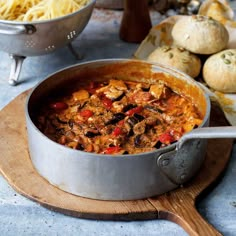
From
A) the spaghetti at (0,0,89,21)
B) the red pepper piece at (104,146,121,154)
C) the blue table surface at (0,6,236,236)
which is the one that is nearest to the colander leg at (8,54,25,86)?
the spaghetti at (0,0,89,21)

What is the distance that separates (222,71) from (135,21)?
0.50m

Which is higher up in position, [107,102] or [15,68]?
[107,102]

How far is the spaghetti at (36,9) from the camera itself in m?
1.84

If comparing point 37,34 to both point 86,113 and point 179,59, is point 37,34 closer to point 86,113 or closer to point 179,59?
point 86,113

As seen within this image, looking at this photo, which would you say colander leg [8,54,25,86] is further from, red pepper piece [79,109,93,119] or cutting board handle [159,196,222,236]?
cutting board handle [159,196,222,236]

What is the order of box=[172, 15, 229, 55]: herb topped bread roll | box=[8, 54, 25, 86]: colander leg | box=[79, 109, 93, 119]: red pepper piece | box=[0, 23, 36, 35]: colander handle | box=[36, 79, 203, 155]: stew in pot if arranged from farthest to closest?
1. box=[8, 54, 25, 86]: colander leg
2. box=[172, 15, 229, 55]: herb topped bread roll
3. box=[0, 23, 36, 35]: colander handle
4. box=[79, 109, 93, 119]: red pepper piece
5. box=[36, 79, 203, 155]: stew in pot

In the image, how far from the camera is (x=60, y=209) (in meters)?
1.31

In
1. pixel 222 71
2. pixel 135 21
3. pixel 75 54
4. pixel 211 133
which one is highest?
pixel 211 133

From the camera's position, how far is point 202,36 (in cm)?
176

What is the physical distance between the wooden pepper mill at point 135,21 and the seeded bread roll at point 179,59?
0.29 metres

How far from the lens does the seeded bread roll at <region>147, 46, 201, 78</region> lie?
1.75 m

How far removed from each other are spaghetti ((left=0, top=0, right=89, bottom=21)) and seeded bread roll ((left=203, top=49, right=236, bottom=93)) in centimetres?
49

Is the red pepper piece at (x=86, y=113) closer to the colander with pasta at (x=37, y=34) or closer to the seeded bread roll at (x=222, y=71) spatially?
the colander with pasta at (x=37, y=34)

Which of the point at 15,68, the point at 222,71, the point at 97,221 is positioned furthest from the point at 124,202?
the point at 15,68
